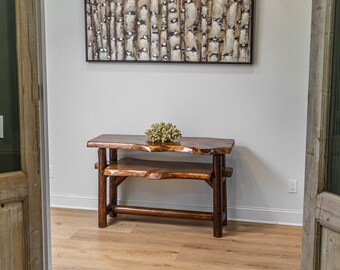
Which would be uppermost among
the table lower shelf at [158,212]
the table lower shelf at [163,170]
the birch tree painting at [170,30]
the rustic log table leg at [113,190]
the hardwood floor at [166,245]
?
the birch tree painting at [170,30]

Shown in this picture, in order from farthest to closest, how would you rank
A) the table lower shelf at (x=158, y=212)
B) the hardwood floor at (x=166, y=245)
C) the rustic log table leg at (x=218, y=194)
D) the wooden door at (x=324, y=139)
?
1. the table lower shelf at (x=158, y=212)
2. the rustic log table leg at (x=218, y=194)
3. the hardwood floor at (x=166, y=245)
4. the wooden door at (x=324, y=139)

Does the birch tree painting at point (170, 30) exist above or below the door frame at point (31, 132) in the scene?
above

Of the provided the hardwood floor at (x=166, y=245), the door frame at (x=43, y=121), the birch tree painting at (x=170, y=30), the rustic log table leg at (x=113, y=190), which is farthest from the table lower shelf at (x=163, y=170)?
the door frame at (x=43, y=121)

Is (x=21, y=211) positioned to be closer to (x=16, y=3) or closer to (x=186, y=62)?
(x=16, y=3)

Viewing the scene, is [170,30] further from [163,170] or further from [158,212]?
[158,212]

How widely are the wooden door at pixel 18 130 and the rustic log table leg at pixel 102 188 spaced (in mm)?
1575

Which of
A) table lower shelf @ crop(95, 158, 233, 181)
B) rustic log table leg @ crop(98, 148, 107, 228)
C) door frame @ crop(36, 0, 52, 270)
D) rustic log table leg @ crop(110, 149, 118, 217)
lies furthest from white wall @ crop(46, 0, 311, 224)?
door frame @ crop(36, 0, 52, 270)

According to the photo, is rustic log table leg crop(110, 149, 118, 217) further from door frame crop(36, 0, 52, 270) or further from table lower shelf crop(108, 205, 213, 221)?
door frame crop(36, 0, 52, 270)

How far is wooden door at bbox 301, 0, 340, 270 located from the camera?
72.4 inches

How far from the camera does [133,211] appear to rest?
3867mm

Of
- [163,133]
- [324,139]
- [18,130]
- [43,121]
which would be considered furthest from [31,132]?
[163,133]

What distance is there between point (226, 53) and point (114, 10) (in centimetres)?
101

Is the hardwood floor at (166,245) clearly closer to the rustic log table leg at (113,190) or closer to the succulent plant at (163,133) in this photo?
the rustic log table leg at (113,190)

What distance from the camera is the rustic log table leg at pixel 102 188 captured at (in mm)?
3719
